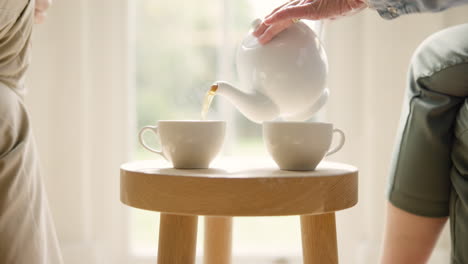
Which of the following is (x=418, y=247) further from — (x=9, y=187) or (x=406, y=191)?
(x=9, y=187)

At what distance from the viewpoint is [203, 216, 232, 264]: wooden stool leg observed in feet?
3.39

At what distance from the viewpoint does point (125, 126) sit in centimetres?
157

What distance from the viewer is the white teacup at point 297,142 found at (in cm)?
76

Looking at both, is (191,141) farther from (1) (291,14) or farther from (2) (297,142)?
(1) (291,14)

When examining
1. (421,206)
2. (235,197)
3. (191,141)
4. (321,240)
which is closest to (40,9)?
(191,141)

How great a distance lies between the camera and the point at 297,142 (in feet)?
2.50

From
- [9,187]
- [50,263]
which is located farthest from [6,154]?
[50,263]

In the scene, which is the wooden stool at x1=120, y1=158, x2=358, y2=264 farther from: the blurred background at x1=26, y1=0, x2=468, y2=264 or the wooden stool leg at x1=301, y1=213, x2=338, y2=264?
the blurred background at x1=26, y1=0, x2=468, y2=264

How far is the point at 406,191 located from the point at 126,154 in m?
0.93

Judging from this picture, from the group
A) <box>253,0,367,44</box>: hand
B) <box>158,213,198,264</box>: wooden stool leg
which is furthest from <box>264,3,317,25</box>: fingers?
<box>158,213,198,264</box>: wooden stool leg

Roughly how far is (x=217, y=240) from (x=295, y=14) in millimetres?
489

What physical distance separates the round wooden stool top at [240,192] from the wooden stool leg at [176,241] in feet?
0.17

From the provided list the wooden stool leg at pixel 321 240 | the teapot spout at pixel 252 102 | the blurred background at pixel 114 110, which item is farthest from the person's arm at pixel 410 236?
the blurred background at pixel 114 110

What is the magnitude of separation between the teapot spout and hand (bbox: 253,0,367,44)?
0.31 ft
